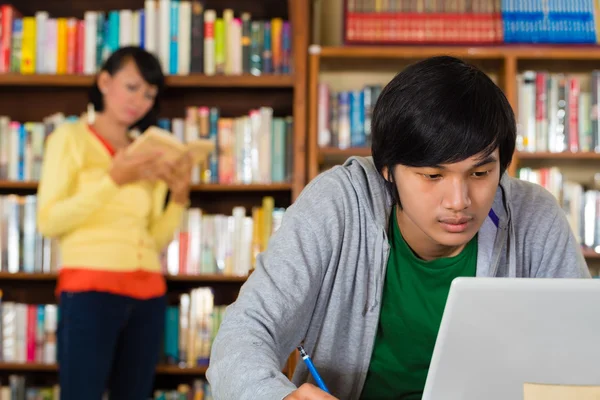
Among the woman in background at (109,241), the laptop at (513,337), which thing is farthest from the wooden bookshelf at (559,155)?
the laptop at (513,337)

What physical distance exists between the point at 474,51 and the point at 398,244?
194 centimetres

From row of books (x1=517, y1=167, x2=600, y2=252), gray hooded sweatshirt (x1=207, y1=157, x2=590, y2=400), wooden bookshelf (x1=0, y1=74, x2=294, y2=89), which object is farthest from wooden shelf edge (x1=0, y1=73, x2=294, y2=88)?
gray hooded sweatshirt (x1=207, y1=157, x2=590, y2=400)

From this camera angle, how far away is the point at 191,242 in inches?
119

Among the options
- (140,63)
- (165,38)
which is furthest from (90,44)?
(140,63)

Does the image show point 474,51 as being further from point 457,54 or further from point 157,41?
point 157,41

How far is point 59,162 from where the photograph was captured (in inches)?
96.2

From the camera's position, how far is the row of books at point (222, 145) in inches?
119

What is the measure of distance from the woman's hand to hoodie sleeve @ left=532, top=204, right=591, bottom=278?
1630 mm

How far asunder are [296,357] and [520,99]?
79.3 inches

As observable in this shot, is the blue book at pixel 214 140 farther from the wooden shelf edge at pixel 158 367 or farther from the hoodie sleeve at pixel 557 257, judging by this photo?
the hoodie sleeve at pixel 557 257

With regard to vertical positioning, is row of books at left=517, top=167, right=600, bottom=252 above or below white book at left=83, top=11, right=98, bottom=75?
below

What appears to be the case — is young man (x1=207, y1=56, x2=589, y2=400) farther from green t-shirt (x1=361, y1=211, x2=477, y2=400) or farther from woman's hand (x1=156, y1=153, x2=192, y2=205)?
woman's hand (x1=156, y1=153, x2=192, y2=205)

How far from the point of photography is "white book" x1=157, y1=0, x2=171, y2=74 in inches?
119

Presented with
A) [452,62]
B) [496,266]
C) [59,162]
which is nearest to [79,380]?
[59,162]
